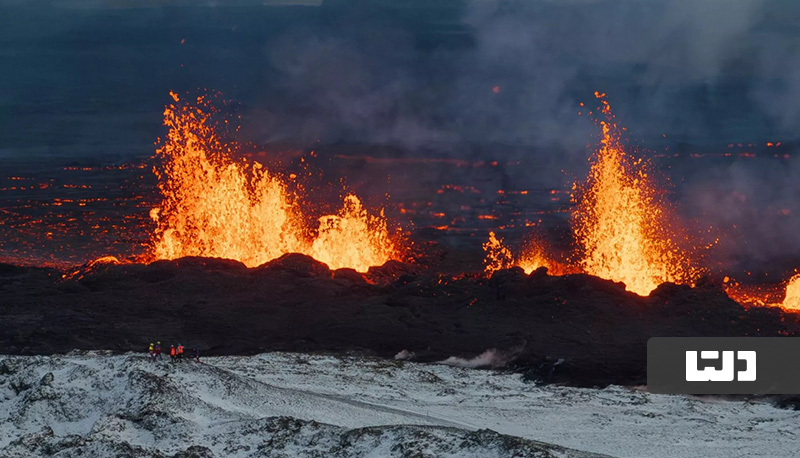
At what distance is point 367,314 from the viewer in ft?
145

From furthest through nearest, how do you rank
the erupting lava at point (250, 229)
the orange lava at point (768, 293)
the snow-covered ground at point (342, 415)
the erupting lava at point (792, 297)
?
the erupting lava at point (250, 229) → the orange lava at point (768, 293) → the erupting lava at point (792, 297) → the snow-covered ground at point (342, 415)

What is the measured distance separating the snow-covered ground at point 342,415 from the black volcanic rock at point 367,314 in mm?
2789

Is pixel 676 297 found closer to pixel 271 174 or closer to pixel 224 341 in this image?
pixel 224 341

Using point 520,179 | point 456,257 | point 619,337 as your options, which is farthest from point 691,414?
point 520,179

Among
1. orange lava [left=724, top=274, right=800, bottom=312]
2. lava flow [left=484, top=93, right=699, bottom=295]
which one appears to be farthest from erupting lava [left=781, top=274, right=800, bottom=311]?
lava flow [left=484, top=93, right=699, bottom=295]

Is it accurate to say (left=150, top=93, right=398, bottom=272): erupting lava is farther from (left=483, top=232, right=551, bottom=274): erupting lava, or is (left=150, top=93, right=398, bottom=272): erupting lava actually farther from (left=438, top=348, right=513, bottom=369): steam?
(left=438, top=348, right=513, bottom=369): steam

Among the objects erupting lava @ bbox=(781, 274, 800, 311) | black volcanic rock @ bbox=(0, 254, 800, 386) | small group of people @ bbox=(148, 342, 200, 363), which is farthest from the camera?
erupting lava @ bbox=(781, 274, 800, 311)

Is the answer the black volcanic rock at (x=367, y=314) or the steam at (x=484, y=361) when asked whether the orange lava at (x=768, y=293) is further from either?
the steam at (x=484, y=361)

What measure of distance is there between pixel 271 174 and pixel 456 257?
33187mm

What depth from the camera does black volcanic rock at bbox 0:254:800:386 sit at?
40.7 m

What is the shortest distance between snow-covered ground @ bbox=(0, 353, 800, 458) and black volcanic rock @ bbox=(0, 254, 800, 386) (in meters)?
2.79

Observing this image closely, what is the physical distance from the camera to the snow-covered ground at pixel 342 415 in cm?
2823

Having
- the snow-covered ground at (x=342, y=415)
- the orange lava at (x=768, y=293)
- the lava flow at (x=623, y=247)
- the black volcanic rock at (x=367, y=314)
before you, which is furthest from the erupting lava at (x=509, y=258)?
the snow-covered ground at (x=342, y=415)

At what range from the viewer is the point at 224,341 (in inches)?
1645
